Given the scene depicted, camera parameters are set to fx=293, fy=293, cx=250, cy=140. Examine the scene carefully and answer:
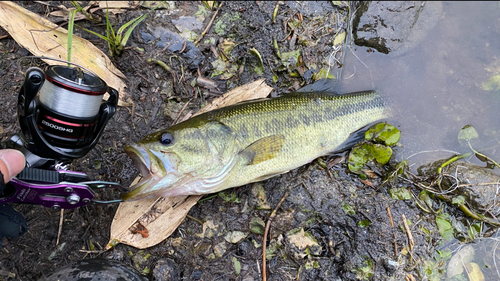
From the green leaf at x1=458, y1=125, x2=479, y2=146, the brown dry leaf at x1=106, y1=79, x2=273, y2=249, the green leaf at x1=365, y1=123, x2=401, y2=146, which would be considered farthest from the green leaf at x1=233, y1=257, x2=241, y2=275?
the green leaf at x1=458, y1=125, x2=479, y2=146

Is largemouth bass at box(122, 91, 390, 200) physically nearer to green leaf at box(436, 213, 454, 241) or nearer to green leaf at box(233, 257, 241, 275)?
green leaf at box(233, 257, 241, 275)

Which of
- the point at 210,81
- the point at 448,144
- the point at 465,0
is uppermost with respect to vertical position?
the point at 465,0

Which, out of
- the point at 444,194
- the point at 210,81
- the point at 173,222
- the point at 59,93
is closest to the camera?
the point at 59,93

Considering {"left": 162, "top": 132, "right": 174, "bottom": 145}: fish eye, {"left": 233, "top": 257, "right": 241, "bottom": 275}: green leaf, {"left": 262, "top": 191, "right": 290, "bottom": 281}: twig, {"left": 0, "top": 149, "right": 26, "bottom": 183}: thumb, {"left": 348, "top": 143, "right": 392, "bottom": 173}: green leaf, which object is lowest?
{"left": 233, "top": 257, "right": 241, "bottom": 275}: green leaf

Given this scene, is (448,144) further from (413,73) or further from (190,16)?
(190,16)

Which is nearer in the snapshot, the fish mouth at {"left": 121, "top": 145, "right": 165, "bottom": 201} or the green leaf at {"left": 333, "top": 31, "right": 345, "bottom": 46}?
the fish mouth at {"left": 121, "top": 145, "right": 165, "bottom": 201}

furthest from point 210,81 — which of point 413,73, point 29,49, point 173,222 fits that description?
point 413,73
